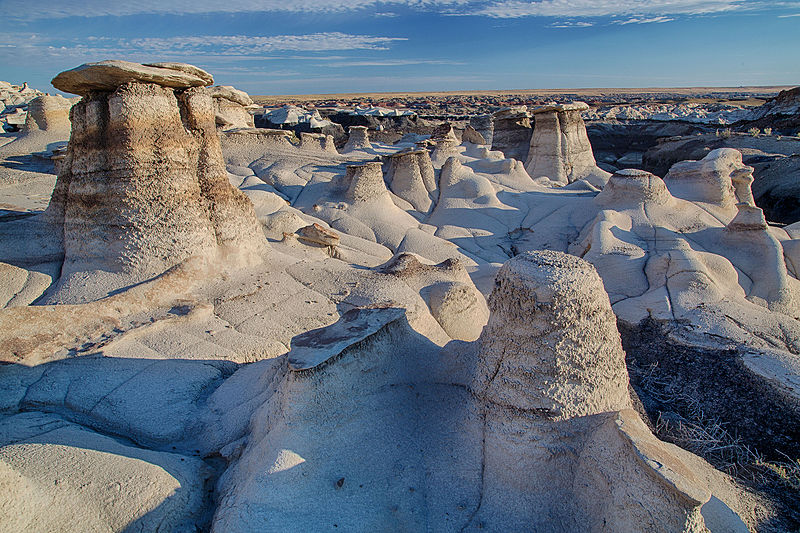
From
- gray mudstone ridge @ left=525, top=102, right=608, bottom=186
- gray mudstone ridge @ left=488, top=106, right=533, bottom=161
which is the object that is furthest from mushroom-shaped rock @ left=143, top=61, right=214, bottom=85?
gray mudstone ridge @ left=488, top=106, right=533, bottom=161

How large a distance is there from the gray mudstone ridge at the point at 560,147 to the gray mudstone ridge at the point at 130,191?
10.7 meters

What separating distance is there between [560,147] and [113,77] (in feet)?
38.1

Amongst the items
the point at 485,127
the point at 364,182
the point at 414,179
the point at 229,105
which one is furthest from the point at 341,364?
the point at 485,127

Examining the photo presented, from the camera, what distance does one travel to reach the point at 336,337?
2758 mm

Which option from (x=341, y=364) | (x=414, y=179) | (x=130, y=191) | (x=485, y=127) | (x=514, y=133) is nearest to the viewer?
(x=341, y=364)

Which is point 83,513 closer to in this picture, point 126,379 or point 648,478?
point 126,379

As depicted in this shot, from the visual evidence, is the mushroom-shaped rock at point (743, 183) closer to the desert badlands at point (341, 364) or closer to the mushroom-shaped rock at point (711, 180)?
the mushroom-shaped rock at point (711, 180)

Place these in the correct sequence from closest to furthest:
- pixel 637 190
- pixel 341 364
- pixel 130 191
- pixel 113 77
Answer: pixel 341 364 < pixel 113 77 < pixel 130 191 < pixel 637 190

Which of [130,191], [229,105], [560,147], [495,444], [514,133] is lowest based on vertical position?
[495,444]

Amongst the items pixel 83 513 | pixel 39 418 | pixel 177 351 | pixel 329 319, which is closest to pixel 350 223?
pixel 329 319

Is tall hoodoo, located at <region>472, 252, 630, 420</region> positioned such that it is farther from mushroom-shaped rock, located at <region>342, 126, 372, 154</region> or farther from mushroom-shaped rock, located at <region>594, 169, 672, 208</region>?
mushroom-shaped rock, located at <region>342, 126, 372, 154</region>

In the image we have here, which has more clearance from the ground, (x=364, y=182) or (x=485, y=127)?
(x=485, y=127)

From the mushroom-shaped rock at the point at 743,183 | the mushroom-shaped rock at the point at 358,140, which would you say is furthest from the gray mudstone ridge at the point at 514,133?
the mushroom-shaped rock at the point at 743,183

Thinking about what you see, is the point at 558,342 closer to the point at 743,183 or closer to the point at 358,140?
the point at 743,183
